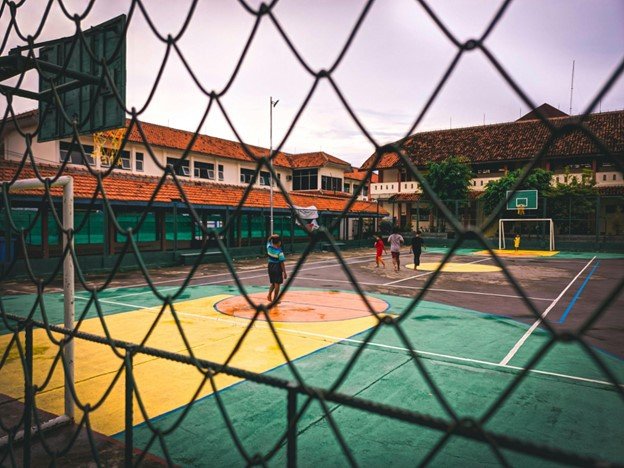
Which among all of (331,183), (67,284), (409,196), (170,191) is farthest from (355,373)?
(331,183)

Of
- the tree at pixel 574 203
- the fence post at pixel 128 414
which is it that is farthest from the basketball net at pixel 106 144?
the tree at pixel 574 203

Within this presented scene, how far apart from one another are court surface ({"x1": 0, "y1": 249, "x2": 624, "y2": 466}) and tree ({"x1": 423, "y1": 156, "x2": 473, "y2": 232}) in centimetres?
1990

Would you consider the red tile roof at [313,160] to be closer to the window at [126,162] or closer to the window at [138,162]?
the window at [138,162]

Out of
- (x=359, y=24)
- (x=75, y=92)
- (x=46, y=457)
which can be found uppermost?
(x=75, y=92)

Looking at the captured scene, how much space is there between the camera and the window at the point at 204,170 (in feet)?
103

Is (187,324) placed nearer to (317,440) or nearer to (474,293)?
(317,440)

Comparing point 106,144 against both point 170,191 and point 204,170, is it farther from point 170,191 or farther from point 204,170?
point 204,170

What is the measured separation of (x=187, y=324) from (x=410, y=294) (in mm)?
5991

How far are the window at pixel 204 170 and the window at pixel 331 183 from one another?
37.0ft

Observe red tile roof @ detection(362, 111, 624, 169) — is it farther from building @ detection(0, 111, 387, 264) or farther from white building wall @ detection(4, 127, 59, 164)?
white building wall @ detection(4, 127, 59, 164)

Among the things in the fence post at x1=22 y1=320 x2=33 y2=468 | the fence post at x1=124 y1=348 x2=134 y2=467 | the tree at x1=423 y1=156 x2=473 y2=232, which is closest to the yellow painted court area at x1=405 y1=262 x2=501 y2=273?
the tree at x1=423 y1=156 x2=473 y2=232

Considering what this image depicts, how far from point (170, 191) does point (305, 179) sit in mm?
21097

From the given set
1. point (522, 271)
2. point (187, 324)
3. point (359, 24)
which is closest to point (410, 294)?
point (187, 324)

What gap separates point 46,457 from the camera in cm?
290
